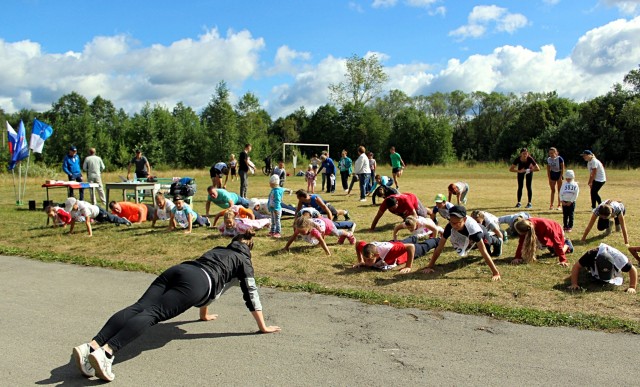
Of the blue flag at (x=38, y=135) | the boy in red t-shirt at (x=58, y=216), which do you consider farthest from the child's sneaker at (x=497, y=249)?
the blue flag at (x=38, y=135)

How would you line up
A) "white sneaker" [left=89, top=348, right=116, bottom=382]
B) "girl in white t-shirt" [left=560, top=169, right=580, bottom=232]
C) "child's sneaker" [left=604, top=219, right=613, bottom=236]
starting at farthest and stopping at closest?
"girl in white t-shirt" [left=560, top=169, right=580, bottom=232], "child's sneaker" [left=604, top=219, right=613, bottom=236], "white sneaker" [left=89, top=348, right=116, bottom=382]

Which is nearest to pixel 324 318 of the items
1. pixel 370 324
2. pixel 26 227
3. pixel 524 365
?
pixel 370 324

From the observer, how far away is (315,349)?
184 inches

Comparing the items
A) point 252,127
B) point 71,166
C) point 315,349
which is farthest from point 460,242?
point 252,127

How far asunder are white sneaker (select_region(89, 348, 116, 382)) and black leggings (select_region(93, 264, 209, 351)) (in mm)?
→ 117

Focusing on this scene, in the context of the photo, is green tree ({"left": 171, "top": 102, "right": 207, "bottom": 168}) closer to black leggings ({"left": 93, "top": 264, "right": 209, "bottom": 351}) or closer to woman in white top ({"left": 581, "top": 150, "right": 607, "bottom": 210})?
woman in white top ({"left": 581, "top": 150, "right": 607, "bottom": 210})

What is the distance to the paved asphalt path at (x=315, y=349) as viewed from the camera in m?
4.07

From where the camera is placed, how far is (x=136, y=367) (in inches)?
169

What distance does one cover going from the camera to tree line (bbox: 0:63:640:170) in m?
51.2

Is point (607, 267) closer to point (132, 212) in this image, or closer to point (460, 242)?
point (460, 242)

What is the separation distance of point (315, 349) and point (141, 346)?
1.61 meters

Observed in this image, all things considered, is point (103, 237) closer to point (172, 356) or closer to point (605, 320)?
point (172, 356)

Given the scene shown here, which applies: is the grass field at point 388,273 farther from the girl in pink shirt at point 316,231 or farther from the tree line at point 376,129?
the tree line at point 376,129

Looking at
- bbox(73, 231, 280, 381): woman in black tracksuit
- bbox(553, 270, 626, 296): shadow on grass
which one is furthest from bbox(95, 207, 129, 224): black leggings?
bbox(553, 270, 626, 296): shadow on grass
